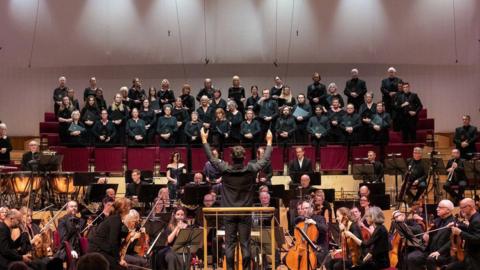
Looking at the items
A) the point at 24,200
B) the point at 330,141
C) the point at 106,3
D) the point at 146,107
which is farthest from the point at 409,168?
the point at 106,3

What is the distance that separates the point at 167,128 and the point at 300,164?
3231mm

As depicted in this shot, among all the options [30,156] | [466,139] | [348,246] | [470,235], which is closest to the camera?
[470,235]

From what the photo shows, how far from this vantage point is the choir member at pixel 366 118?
52.4ft

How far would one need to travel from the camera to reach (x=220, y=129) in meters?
15.5

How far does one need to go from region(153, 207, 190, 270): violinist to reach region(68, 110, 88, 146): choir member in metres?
6.20

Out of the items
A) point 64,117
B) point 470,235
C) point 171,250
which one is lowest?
point 171,250

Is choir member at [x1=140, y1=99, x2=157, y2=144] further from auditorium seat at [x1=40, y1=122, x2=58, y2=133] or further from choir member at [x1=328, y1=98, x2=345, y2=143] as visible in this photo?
choir member at [x1=328, y1=98, x2=345, y2=143]

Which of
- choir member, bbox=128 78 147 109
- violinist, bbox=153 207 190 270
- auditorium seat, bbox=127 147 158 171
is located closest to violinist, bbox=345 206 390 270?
violinist, bbox=153 207 190 270

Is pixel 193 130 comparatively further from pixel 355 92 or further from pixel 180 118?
pixel 355 92

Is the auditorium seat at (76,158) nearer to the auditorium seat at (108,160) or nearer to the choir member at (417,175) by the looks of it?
the auditorium seat at (108,160)

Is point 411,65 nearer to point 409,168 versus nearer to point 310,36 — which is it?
point 310,36

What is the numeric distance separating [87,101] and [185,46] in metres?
3.56

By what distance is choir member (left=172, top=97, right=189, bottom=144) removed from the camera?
1609 centimetres

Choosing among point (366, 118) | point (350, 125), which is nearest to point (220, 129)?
point (350, 125)
